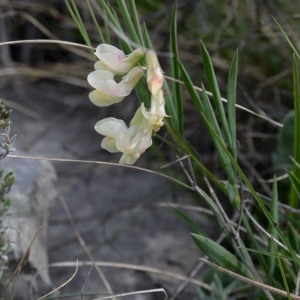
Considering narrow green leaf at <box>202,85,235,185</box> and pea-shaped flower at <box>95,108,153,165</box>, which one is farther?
narrow green leaf at <box>202,85,235,185</box>

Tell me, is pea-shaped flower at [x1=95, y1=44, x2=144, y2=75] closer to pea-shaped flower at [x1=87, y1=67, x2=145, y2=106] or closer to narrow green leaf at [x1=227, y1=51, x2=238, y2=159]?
pea-shaped flower at [x1=87, y1=67, x2=145, y2=106]

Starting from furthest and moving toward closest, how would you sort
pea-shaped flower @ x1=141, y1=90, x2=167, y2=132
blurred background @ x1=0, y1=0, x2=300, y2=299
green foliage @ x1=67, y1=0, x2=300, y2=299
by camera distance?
blurred background @ x1=0, y1=0, x2=300, y2=299, green foliage @ x1=67, y1=0, x2=300, y2=299, pea-shaped flower @ x1=141, y1=90, x2=167, y2=132

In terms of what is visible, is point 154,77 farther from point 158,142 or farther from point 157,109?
point 158,142

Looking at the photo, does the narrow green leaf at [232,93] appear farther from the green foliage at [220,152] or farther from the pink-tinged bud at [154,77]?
the pink-tinged bud at [154,77]

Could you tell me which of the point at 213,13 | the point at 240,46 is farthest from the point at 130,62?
the point at 213,13

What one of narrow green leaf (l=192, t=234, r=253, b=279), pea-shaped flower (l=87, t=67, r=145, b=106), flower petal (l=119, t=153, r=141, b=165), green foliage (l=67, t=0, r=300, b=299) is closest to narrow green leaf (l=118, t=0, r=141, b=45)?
green foliage (l=67, t=0, r=300, b=299)

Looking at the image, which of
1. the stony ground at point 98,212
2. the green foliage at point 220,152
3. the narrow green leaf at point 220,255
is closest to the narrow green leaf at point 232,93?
the green foliage at point 220,152

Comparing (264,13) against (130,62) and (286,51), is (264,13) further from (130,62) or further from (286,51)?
(130,62)
